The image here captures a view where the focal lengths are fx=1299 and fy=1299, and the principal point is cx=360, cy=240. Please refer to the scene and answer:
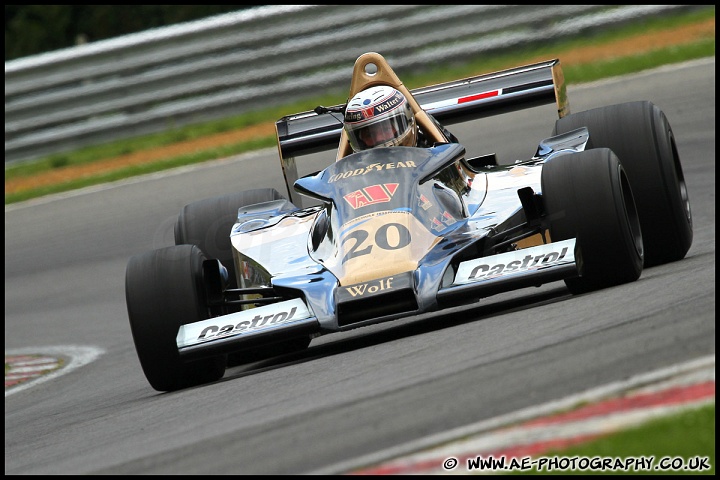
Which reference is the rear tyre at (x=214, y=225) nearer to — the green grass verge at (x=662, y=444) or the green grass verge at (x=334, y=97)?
the green grass verge at (x=662, y=444)

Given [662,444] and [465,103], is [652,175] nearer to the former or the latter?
[465,103]

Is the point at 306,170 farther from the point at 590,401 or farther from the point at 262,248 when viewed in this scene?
the point at 590,401

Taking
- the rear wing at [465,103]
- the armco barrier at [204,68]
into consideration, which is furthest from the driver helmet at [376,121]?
the armco barrier at [204,68]

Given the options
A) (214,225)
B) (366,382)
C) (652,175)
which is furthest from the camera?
(214,225)

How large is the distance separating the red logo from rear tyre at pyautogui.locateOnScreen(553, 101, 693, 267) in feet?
5.35

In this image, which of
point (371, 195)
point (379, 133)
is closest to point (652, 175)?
point (379, 133)

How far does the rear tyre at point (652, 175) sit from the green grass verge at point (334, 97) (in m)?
7.15

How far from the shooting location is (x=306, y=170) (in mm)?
14703

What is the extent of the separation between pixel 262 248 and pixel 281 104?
9311 millimetres

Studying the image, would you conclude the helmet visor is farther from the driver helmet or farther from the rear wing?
the rear wing

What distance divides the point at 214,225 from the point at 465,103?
2098mm

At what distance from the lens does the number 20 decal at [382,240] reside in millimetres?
7070

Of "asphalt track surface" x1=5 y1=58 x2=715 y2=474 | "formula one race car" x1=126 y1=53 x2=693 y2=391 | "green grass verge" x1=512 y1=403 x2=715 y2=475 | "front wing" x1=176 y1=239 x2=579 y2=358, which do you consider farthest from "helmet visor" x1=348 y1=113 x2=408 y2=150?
"green grass verge" x1=512 y1=403 x2=715 y2=475

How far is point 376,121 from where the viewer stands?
8047 millimetres
